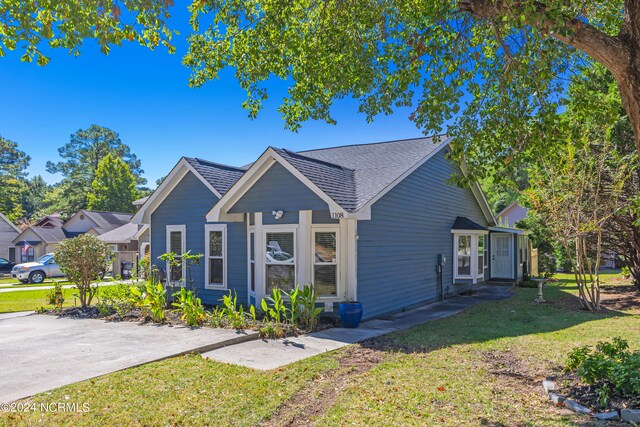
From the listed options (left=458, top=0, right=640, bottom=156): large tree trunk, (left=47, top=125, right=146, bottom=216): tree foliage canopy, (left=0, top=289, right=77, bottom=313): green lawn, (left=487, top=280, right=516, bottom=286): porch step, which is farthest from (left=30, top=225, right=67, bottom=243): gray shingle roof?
(left=458, top=0, right=640, bottom=156): large tree trunk

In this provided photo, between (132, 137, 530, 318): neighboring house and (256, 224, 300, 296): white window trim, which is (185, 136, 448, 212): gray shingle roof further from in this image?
(256, 224, 300, 296): white window trim

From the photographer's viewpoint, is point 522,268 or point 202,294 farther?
point 522,268

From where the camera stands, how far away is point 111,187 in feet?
164

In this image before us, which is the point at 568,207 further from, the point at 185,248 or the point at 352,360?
the point at 185,248

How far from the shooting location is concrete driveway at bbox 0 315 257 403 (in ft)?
21.1

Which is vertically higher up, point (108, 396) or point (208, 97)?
point (208, 97)

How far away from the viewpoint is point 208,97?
16.3 meters

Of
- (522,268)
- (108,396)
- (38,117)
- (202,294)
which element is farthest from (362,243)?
(38,117)

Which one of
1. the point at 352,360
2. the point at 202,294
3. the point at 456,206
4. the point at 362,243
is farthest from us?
the point at 456,206

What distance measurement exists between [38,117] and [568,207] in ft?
129

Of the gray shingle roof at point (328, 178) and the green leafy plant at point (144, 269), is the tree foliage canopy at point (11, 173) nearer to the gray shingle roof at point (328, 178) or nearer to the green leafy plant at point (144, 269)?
the green leafy plant at point (144, 269)

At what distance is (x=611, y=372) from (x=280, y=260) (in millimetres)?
7595

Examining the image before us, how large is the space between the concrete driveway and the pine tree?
136ft

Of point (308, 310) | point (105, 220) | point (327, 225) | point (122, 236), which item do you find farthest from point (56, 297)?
point (105, 220)
